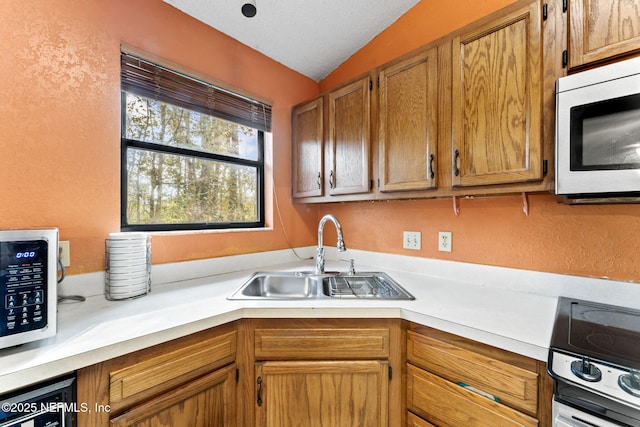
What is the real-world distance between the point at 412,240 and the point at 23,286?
67.8 inches

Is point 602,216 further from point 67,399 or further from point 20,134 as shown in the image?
point 20,134

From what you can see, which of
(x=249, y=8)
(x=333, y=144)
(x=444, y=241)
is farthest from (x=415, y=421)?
(x=249, y=8)

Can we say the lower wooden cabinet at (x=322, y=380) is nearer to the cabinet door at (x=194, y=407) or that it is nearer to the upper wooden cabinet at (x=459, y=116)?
the cabinet door at (x=194, y=407)

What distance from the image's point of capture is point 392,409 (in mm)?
1118

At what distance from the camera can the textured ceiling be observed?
1.54 metres

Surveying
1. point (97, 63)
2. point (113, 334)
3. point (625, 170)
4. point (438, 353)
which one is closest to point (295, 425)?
point (438, 353)

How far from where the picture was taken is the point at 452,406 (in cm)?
97

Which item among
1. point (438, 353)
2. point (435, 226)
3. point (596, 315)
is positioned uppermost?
point (435, 226)

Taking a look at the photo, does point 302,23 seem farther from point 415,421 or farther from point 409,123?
point 415,421

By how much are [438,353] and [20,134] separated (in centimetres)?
181

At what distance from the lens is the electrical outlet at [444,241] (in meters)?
1.59

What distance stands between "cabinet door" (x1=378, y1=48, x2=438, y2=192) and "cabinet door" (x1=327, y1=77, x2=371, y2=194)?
0.34 ft

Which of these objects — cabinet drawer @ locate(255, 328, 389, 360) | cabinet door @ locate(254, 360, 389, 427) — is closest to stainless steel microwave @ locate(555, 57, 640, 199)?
cabinet drawer @ locate(255, 328, 389, 360)

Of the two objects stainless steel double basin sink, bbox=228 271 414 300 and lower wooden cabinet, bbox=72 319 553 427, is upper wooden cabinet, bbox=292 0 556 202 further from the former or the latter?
lower wooden cabinet, bbox=72 319 553 427
